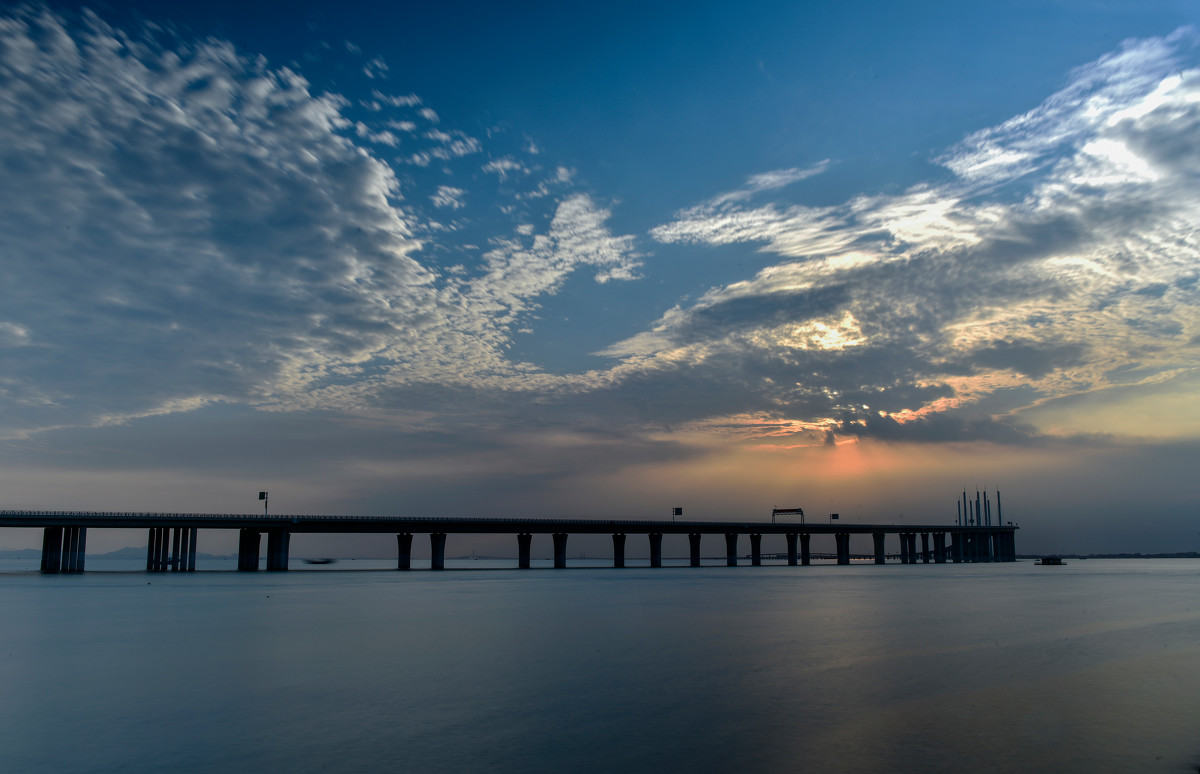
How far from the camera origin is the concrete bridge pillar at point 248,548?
172 meters

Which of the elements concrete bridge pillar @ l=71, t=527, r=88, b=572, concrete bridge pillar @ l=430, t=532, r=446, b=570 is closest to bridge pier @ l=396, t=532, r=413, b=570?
concrete bridge pillar @ l=430, t=532, r=446, b=570

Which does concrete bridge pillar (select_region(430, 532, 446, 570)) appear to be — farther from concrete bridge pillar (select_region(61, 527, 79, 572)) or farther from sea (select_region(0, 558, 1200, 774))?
Answer: sea (select_region(0, 558, 1200, 774))

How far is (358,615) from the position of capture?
5659 centimetres

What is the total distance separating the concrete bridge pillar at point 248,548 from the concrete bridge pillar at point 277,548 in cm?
312

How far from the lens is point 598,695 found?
85.0ft

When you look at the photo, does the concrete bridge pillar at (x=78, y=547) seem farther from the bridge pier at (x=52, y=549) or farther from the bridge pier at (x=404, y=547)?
the bridge pier at (x=404, y=547)

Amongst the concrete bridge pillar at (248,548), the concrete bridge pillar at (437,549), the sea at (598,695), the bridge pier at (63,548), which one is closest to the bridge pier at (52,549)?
the bridge pier at (63,548)

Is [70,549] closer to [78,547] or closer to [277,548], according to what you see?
[78,547]

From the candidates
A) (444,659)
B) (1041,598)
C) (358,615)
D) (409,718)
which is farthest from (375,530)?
(409,718)

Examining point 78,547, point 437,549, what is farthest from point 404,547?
point 78,547

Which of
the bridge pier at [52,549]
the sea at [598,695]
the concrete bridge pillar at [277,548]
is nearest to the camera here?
the sea at [598,695]

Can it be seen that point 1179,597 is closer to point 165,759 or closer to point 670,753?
point 670,753

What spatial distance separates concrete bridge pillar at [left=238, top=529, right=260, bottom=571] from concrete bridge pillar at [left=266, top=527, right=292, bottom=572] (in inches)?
123

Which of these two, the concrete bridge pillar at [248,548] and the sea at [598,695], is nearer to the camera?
the sea at [598,695]
